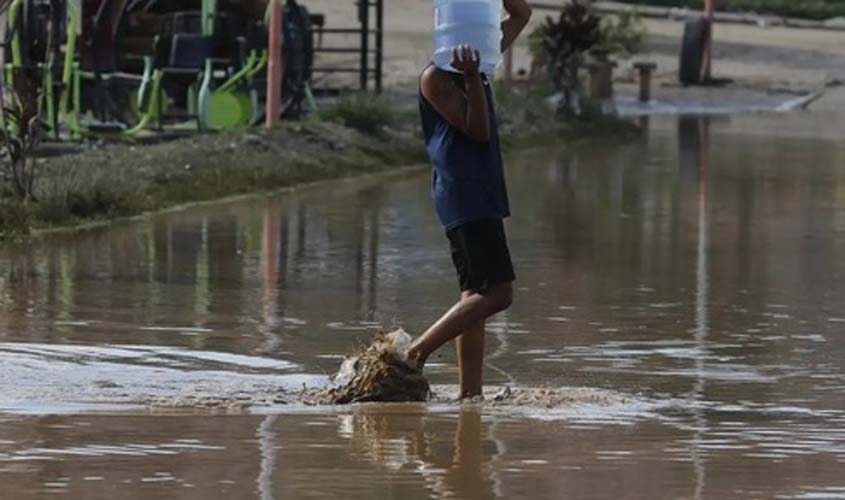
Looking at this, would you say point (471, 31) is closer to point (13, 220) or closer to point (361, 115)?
point (13, 220)

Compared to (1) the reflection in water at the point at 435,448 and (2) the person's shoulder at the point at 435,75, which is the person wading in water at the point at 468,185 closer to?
(2) the person's shoulder at the point at 435,75

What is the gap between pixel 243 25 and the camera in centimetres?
2641

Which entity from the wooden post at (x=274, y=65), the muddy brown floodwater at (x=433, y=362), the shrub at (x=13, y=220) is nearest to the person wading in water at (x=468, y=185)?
the muddy brown floodwater at (x=433, y=362)

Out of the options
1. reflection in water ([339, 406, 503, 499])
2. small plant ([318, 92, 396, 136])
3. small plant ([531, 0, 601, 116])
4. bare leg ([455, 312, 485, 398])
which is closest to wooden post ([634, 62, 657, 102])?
small plant ([531, 0, 601, 116])

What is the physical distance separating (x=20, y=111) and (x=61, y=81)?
6101 millimetres

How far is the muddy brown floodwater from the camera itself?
7891 mm

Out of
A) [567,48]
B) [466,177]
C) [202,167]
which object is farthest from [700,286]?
[567,48]

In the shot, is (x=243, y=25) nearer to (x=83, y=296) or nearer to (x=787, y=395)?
(x=83, y=296)

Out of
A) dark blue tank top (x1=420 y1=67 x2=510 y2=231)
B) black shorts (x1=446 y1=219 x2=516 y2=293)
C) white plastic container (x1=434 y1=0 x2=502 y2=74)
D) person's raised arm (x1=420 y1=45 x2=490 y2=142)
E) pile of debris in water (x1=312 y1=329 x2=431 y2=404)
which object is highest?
white plastic container (x1=434 y1=0 x2=502 y2=74)

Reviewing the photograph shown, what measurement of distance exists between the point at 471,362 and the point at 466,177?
0.79 m

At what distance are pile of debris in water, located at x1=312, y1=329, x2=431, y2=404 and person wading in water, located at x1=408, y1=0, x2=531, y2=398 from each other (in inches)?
6.8

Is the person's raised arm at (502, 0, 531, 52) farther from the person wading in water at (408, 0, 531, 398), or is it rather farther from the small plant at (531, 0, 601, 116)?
the small plant at (531, 0, 601, 116)

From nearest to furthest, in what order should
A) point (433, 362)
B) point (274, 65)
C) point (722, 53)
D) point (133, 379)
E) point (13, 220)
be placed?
1. point (133, 379)
2. point (433, 362)
3. point (13, 220)
4. point (274, 65)
5. point (722, 53)

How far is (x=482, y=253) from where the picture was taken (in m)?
9.37
